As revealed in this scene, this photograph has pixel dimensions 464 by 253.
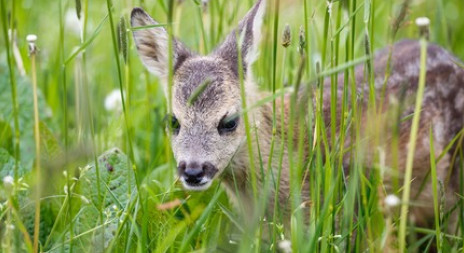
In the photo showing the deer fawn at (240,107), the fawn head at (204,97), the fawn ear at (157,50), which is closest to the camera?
the fawn head at (204,97)

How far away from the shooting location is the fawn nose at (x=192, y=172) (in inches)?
163

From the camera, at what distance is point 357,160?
3.38 metres

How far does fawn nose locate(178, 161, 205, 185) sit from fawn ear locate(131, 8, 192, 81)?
39.7 inches

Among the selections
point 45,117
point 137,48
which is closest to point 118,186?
point 137,48

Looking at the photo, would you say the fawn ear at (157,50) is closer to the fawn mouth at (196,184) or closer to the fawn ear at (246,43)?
the fawn ear at (246,43)

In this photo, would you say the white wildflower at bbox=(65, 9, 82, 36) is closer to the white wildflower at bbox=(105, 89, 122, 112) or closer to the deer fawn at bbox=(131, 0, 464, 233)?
the white wildflower at bbox=(105, 89, 122, 112)

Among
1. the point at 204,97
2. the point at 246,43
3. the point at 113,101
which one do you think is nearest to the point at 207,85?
the point at 204,97

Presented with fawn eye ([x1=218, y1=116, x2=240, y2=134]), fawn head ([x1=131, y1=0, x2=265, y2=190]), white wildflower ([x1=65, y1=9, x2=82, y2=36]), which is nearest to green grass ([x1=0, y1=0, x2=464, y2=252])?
white wildflower ([x1=65, y1=9, x2=82, y2=36])

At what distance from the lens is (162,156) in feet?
18.4

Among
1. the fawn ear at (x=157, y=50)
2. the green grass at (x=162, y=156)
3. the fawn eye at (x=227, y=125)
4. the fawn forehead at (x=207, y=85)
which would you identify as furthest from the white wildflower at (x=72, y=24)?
the fawn eye at (x=227, y=125)

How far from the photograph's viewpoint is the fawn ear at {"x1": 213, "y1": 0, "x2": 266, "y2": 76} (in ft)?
15.8

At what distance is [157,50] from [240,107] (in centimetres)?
78

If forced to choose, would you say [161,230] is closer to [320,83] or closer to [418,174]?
[320,83]

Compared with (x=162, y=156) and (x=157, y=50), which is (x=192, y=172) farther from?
(x=162, y=156)
